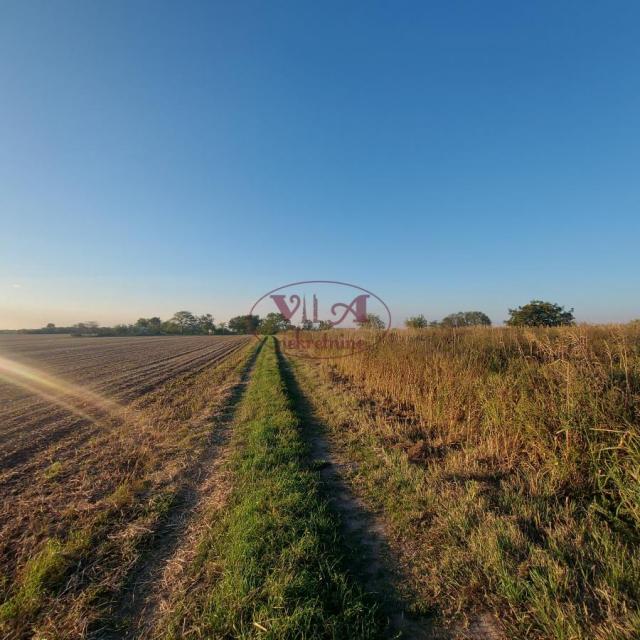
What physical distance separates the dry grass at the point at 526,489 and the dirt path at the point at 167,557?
2077mm

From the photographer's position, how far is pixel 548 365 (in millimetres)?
4238

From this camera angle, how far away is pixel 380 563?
9.31 ft

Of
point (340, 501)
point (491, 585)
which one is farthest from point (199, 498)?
point (491, 585)

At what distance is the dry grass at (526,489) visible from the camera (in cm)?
222

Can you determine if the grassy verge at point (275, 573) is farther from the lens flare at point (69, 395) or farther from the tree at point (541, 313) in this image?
the tree at point (541, 313)

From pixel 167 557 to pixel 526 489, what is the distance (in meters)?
4.02

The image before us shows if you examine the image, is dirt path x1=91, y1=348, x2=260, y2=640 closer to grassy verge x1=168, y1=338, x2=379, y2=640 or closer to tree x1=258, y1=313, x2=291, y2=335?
grassy verge x1=168, y1=338, x2=379, y2=640

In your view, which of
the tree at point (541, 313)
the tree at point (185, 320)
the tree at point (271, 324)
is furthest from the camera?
the tree at point (185, 320)

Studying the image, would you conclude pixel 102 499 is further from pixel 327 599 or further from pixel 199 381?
pixel 199 381

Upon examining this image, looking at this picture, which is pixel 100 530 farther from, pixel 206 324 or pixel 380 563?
pixel 206 324

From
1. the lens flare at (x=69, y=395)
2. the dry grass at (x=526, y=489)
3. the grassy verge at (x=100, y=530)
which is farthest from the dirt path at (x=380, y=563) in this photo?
the lens flare at (x=69, y=395)

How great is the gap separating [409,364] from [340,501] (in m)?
4.98

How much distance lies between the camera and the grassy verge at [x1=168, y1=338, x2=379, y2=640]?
2.15m

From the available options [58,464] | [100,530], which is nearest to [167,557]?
[100,530]
